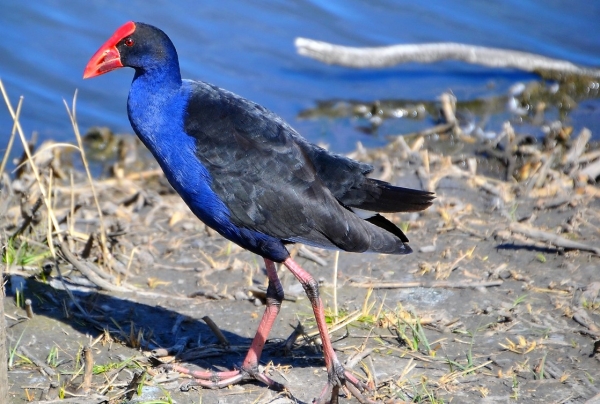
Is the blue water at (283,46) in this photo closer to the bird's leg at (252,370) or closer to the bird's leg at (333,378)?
the bird's leg at (252,370)

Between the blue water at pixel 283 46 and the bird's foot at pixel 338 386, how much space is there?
407cm

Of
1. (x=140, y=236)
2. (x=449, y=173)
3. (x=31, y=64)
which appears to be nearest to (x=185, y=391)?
(x=140, y=236)

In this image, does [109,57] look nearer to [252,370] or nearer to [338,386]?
[252,370]

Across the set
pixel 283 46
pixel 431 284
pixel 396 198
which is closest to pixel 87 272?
pixel 396 198

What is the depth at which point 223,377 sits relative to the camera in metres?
3.65

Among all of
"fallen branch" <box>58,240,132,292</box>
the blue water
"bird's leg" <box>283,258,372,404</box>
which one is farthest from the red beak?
the blue water

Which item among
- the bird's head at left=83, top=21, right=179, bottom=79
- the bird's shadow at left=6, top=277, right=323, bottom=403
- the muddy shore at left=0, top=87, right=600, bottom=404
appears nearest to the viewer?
the muddy shore at left=0, top=87, right=600, bottom=404

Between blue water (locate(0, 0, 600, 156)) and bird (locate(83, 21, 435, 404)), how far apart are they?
142 inches

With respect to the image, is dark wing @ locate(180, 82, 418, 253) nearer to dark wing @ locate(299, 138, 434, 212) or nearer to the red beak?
dark wing @ locate(299, 138, 434, 212)

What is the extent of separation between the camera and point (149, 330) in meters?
4.06

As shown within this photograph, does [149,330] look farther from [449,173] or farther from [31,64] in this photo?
[31,64]

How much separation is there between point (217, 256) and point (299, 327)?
1073 millimetres

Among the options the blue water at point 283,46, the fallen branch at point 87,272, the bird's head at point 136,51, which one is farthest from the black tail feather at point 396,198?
the blue water at point 283,46

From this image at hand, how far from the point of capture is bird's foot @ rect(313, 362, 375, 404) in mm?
3404
